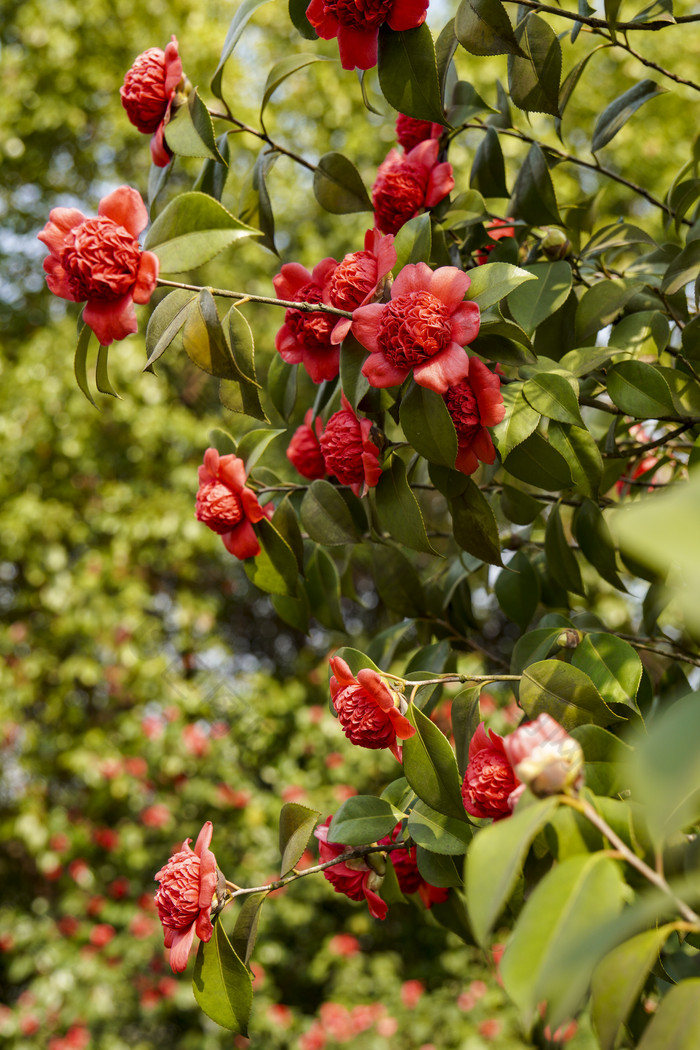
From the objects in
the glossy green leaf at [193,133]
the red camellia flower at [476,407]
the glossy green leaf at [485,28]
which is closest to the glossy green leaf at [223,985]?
the red camellia flower at [476,407]

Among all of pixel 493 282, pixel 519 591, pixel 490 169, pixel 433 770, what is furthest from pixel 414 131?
pixel 433 770

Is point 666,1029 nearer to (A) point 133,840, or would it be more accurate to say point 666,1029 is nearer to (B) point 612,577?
(B) point 612,577

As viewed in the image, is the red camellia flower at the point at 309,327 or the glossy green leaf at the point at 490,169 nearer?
the red camellia flower at the point at 309,327

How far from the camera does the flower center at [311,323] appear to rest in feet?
1.93

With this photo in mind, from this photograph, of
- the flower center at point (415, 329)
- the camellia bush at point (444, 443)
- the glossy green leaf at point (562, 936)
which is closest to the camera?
the glossy green leaf at point (562, 936)

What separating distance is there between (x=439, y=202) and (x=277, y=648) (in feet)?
8.70

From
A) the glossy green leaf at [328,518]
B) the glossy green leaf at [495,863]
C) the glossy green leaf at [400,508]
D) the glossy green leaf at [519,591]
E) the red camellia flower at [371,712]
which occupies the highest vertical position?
the glossy green leaf at [495,863]

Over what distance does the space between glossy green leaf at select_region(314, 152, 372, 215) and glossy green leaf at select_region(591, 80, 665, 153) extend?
8.5 inches

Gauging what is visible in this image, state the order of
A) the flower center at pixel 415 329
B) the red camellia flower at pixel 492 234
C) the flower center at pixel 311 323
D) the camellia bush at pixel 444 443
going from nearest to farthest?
1. the camellia bush at pixel 444 443
2. the flower center at pixel 415 329
3. the flower center at pixel 311 323
4. the red camellia flower at pixel 492 234

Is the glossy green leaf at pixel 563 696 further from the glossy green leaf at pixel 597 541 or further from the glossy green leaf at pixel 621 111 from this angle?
the glossy green leaf at pixel 621 111

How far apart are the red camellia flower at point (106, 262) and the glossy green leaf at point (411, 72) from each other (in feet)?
0.64

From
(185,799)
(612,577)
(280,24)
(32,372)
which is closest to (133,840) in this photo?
(185,799)

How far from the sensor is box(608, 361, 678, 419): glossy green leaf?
56 cm

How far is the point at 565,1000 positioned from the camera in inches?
9.9
